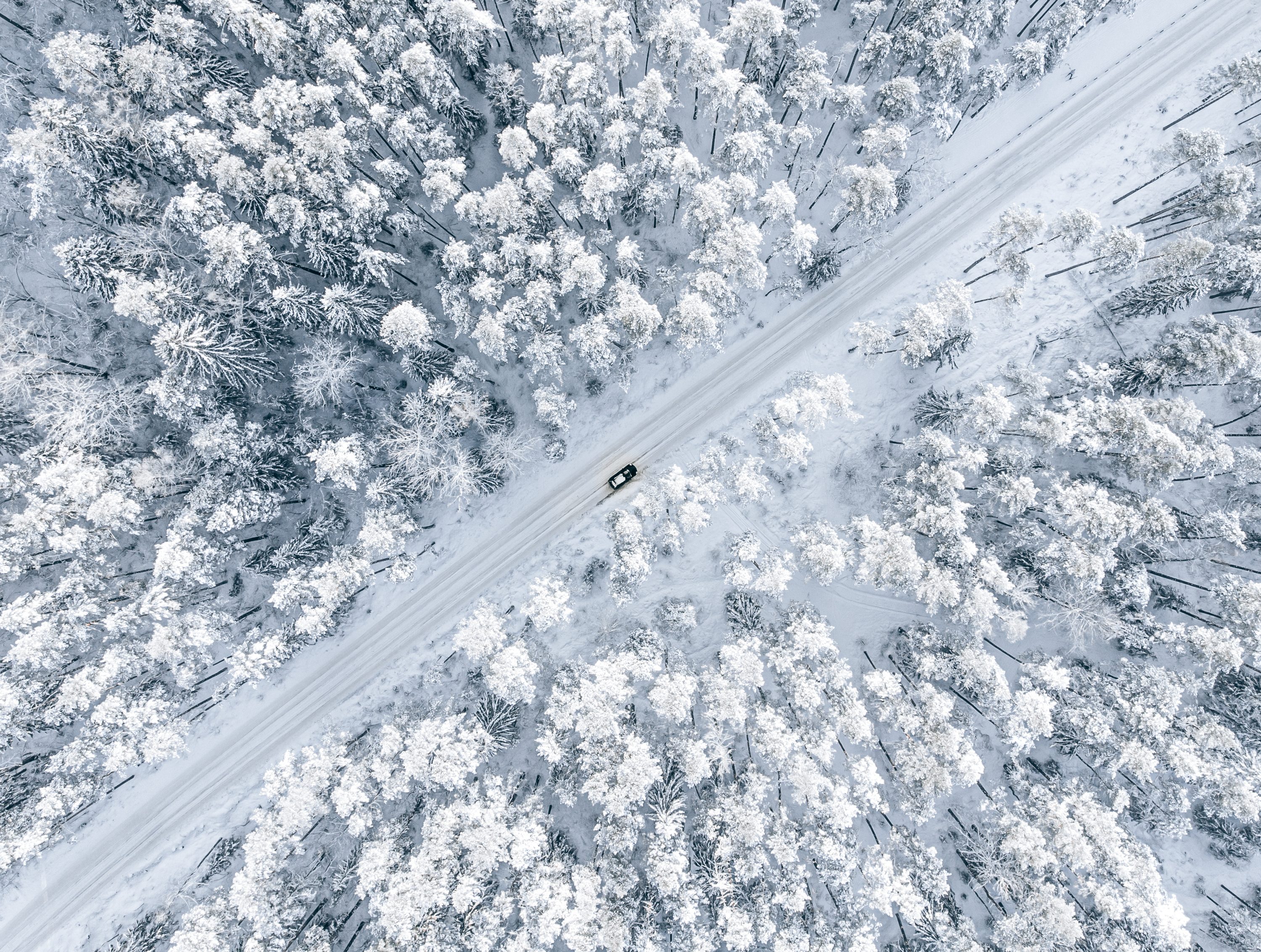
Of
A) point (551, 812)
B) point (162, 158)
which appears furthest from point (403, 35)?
point (551, 812)

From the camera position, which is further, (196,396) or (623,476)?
(623,476)

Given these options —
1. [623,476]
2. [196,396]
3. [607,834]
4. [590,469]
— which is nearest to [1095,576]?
[623,476]

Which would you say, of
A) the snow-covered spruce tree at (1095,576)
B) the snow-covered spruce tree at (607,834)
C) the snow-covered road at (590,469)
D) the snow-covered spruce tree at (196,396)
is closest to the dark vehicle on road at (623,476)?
the snow-covered road at (590,469)

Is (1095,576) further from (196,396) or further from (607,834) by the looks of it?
(196,396)

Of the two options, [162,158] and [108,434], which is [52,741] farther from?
[162,158]

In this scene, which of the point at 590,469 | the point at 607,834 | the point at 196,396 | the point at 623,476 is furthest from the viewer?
the point at 590,469

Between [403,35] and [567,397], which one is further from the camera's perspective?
[567,397]

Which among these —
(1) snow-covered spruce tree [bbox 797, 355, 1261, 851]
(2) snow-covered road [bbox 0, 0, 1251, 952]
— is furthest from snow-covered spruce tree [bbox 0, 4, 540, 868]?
(1) snow-covered spruce tree [bbox 797, 355, 1261, 851]
